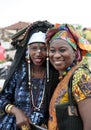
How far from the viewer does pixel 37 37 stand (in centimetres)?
317

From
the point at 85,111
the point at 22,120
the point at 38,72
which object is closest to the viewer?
the point at 85,111

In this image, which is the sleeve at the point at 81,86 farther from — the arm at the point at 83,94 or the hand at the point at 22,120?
the hand at the point at 22,120

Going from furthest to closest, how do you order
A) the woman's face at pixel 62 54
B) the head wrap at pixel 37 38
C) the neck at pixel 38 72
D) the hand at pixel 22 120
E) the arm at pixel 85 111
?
the neck at pixel 38 72 → the head wrap at pixel 37 38 → the hand at pixel 22 120 → the woman's face at pixel 62 54 → the arm at pixel 85 111

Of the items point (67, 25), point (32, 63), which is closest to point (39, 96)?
point (32, 63)

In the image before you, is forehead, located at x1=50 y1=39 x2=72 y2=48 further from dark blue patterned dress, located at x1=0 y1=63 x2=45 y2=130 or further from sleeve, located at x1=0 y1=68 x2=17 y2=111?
sleeve, located at x1=0 y1=68 x2=17 y2=111

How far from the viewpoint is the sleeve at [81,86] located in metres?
2.42

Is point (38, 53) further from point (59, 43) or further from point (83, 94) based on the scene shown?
point (83, 94)

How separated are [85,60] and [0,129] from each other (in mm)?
1110

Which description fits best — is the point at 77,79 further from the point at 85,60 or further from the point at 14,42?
the point at 14,42

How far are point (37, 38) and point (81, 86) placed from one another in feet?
2.85

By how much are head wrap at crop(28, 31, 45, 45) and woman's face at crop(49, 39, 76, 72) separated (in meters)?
0.40

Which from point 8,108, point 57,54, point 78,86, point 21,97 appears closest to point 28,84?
point 21,97

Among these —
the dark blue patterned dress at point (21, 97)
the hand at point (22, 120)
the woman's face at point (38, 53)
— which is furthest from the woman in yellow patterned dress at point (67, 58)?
the dark blue patterned dress at point (21, 97)

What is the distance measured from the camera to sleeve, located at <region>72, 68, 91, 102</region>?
7.93 feet
